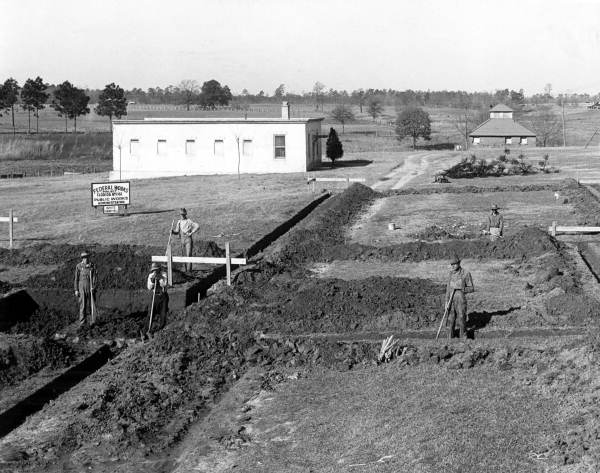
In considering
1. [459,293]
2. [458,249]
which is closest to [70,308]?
[459,293]

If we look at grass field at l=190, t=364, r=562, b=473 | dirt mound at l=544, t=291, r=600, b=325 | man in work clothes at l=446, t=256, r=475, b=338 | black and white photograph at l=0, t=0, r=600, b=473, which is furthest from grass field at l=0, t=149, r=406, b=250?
grass field at l=190, t=364, r=562, b=473

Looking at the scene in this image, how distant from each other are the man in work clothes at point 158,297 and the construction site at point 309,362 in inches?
12.2

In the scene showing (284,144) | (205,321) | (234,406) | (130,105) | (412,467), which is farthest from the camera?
(130,105)

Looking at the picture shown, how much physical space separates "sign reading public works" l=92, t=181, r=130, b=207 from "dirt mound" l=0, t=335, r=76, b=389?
2038cm

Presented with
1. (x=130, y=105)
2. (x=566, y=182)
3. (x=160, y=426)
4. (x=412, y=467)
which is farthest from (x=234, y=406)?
(x=130, y=105)

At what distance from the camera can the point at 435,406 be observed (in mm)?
12836

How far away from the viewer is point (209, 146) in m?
58.9

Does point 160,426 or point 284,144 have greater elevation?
point 284,144

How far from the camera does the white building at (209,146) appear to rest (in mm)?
58250

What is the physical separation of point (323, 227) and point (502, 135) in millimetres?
62008

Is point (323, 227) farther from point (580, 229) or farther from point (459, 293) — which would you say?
point (459, 293)

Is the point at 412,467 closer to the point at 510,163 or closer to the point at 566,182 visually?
the point at 566,182

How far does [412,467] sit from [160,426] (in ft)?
12.9

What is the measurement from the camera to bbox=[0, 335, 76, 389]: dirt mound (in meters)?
16.2
